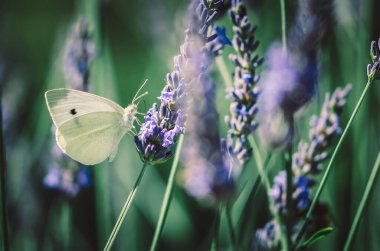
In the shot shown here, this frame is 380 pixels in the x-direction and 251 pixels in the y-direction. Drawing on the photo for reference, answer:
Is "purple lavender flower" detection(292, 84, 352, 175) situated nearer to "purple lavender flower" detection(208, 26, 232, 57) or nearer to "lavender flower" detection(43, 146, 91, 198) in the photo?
"purple lavender flower" detection(208, 26, 232, 57)

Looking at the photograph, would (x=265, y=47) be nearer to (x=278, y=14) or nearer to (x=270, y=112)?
(x=278, y=14)

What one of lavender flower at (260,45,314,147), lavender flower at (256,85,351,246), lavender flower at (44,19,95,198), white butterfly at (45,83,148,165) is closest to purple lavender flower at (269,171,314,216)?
lavender flower at (256,85,351,246)

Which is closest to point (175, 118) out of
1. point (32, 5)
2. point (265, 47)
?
point (265, 47)

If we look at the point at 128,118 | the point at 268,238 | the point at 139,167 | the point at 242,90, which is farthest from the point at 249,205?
the point at 139,167

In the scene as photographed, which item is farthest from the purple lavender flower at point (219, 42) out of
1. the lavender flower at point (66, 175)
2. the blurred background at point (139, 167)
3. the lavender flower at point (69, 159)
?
the lavender flower at point (66, 175)

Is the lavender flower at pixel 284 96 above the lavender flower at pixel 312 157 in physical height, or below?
above

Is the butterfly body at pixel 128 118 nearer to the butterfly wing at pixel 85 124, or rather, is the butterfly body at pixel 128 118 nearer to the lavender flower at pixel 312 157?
the butterfly wing at pixel 85 124
